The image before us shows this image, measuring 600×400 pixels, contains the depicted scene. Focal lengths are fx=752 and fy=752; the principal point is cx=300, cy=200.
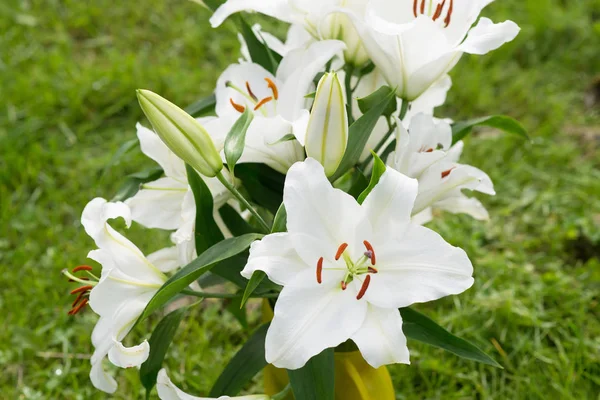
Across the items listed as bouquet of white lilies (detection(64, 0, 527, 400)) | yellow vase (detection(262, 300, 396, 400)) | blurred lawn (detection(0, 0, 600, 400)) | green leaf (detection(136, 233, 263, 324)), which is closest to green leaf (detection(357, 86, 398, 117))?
bouquet of white lilies (detection(64, 0, 527, 400))

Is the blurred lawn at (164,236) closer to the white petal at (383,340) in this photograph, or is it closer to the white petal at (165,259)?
the white petal at (165,259)

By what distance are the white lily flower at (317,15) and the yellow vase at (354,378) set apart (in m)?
0.37

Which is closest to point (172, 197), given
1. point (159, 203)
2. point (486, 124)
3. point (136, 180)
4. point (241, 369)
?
point (159, 203)

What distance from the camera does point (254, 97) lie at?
37.1 inches

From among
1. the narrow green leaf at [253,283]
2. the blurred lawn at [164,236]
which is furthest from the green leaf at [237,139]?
the blurred lawn at [164,236]

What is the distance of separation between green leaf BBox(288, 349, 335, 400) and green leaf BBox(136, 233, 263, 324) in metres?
0.17

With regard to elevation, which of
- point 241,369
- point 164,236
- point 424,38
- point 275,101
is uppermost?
point 424,38

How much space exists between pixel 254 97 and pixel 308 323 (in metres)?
0.31

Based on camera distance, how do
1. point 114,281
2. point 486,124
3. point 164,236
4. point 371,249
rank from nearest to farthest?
1. point 371,249
2. point 114,281
3. point 486,124
4. point 164,236

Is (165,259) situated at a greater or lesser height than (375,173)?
lesser

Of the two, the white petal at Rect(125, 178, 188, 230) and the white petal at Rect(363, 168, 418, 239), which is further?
the white petal at Rect(125, 178, 188, 230)

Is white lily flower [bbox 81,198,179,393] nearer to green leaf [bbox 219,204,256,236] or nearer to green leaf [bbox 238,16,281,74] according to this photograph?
green leaf [bbox 219,204,256,236]

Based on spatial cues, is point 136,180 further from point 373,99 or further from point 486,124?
point 486,124

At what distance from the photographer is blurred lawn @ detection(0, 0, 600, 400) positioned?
1.44 meters
